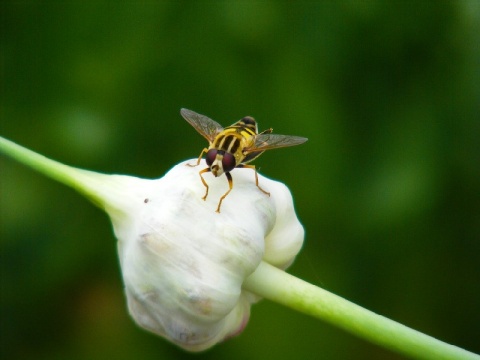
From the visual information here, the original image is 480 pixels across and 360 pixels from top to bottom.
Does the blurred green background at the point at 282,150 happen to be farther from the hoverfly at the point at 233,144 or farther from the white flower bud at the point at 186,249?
the white flower bud at the point at 186,249

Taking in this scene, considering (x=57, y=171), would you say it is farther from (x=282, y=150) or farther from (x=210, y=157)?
(x=282, y=150)

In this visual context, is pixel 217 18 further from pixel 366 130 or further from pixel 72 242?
pixel 72 242

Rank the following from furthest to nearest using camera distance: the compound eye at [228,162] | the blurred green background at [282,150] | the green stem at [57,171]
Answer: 1. the blurred green background at [282,150]
2. the compound eye at [228,162]
3. the green stem at [57,171]

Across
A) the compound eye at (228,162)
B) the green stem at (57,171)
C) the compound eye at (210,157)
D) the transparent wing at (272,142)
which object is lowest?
the green stem at (57,171)

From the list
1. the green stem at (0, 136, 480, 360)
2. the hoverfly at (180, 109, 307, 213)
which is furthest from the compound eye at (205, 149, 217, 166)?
the green stem at (0, 136, 480, 360)

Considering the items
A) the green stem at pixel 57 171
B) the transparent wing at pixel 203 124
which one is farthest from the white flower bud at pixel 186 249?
the transparent wing at pixel 203 124

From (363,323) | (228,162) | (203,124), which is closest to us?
(363,323)

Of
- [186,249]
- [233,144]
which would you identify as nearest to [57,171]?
[186,249]

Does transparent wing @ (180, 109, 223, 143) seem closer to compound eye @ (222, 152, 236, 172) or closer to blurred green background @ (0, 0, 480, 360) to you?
compound eye @ (222, 152, 236, 172)
